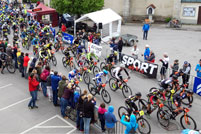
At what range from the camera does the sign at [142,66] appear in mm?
14271

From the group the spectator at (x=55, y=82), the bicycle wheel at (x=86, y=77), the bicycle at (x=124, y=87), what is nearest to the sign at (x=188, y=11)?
the bicycle wheel at (x=86, y=77)

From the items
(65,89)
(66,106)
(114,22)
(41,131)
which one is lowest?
(41,131)

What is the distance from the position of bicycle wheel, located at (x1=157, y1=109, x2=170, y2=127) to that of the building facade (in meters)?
25.1

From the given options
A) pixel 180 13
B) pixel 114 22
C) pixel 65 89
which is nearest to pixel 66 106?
pixel 65 89

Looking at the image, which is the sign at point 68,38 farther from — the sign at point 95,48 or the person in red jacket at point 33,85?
the person in red jacket at point 33,85

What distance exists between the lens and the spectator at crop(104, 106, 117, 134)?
8.18 metres

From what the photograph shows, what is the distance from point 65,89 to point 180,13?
26472 mm

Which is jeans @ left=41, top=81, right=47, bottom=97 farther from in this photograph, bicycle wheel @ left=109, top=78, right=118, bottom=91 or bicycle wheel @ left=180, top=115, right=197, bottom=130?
bicycle wheel @ left=180, top=115, right=197, bottom=130

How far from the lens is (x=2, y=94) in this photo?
12.8m

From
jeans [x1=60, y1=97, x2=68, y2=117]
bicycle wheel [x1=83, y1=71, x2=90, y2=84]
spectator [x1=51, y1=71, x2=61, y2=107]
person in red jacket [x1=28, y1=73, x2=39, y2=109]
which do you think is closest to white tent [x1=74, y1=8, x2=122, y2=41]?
bicycle wheel [x1=83, y1=71, x2=90, y2=84]

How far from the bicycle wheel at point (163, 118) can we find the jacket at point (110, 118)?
2325 mm

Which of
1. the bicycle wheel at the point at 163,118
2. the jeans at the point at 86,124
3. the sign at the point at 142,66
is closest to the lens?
the jeans at the point at 86,124

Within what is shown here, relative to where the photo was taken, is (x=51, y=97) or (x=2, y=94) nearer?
(x=51, y=97)

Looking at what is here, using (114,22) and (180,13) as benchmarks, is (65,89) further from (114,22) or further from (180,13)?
(180,13)
